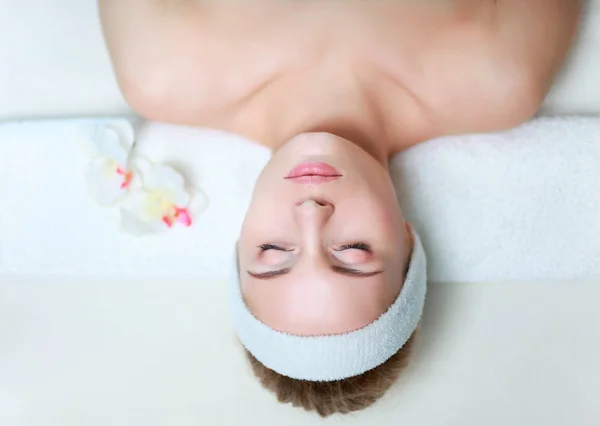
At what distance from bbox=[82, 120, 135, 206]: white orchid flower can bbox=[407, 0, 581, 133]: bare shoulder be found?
0.56m

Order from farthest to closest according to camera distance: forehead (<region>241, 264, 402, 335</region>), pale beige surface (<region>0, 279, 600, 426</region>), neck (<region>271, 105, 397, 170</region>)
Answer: pale beige surface (<region>0, 279, 600, 426</region>)
neck (<region>271, 105, 397, 170</region>)
forehead (<region>241, 264, 402, 335</region>)

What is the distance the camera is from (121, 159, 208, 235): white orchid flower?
1.20 m

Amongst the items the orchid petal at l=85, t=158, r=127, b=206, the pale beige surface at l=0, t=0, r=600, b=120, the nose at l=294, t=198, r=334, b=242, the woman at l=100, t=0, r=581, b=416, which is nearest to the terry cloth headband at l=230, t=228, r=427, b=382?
the woman at l=100, t=0, r=581, b=416

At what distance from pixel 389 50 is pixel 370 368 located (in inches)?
21.1

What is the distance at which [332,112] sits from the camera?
3.51ft

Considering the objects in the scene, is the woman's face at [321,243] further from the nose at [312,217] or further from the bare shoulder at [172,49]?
the bare shoulder at [172,49]

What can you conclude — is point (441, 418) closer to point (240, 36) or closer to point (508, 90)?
point (508, 90)

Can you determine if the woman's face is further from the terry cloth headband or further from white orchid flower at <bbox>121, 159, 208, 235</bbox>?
white orchid flower at <bbox>121, 159, 208, 235</bbox>

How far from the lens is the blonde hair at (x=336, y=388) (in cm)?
97

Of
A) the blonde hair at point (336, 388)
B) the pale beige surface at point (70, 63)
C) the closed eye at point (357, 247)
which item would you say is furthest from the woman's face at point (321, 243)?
the pale beige surface at point (70, 63)

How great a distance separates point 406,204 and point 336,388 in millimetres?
394

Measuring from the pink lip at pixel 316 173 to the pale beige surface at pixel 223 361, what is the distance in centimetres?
38

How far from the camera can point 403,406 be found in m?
1.16

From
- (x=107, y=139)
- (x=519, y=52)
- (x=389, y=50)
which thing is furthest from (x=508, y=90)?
(x=107, y=139)
